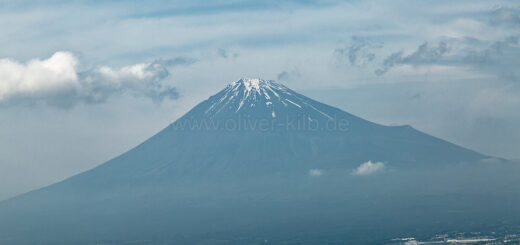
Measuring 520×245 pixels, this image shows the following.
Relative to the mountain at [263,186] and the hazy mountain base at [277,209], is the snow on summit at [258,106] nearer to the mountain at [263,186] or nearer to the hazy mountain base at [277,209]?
the mountain at [263,186]

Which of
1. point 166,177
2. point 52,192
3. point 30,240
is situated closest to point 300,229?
point 30,240

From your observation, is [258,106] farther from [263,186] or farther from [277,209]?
[277,209]

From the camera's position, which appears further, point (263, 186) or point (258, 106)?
point (258, 106)

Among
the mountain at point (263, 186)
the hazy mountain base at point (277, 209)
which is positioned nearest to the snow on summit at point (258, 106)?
the mountain at point (263, 186)

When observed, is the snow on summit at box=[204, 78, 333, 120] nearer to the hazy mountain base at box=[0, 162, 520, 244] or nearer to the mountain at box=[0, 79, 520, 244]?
the mountain at box=[0, 79, 520, 244]

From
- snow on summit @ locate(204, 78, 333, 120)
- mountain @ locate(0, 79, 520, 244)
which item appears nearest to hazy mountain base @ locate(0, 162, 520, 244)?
mountain @ locate(0, 79, 520, 244)

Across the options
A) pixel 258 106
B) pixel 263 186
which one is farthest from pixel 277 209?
pixel 258 106

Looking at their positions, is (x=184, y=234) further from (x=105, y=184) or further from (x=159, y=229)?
(x=105, y=184)
